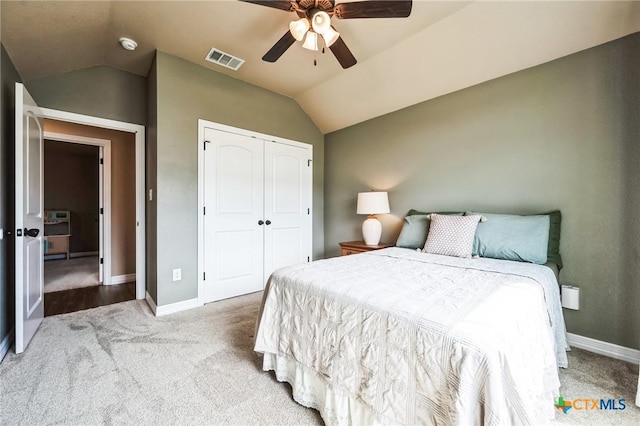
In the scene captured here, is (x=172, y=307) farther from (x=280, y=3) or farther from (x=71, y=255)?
(x=71, y=255)

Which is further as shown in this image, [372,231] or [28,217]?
[372,231]

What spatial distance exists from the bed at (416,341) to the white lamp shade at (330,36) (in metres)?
1.66

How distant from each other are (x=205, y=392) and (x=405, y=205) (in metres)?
2.70

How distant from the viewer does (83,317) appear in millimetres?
2656

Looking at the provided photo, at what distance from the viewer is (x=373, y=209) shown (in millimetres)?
3268

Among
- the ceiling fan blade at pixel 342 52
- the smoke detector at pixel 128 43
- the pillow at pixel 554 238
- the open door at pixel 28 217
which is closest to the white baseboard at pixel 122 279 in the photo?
the open door at pixel 28 217

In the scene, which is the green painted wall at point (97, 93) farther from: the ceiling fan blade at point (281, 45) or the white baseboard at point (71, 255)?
the white baseboard at point (71, 255)

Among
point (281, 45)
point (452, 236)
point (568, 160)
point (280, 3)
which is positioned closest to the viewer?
point (280, 3)

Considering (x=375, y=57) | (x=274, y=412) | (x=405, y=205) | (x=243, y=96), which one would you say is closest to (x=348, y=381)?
(x=274, y=412)

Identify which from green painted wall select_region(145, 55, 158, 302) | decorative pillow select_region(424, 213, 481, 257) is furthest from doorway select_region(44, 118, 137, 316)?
decorative pillow select_region(424, 213, 481, 257)

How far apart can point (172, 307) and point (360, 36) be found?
3.29 m

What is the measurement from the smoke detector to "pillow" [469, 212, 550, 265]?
3.64 metres

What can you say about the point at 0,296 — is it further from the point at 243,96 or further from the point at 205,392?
the point at 243,96

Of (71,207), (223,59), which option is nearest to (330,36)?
(223,59)
